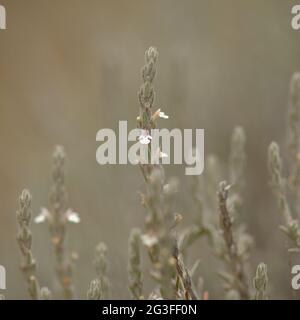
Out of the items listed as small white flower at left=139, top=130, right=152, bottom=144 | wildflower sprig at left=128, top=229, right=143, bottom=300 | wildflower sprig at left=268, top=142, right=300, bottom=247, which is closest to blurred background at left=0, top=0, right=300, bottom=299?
wildflower sprig at left=128, top=229, right=143, bottom=300

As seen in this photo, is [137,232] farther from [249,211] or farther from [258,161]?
[258,161]

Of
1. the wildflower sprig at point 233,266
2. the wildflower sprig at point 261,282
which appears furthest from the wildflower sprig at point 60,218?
the wildflower sprig at point 261,282

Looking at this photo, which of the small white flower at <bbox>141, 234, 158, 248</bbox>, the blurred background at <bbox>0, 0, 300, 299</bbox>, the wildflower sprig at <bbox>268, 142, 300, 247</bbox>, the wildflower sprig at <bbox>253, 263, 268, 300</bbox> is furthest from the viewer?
the blurred background at <bbox>0, 0, 300, 299</bbox>

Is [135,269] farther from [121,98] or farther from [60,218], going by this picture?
[121,98]

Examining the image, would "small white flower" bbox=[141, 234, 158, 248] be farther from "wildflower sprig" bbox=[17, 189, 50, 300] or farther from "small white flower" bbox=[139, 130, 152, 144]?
"wildflower sprig" bbox=[17, 189, 50, 300]

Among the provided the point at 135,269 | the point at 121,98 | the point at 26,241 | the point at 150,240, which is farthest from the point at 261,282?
the point at 121,98

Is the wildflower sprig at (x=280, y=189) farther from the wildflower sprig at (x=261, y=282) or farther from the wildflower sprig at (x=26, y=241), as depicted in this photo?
the wildflower sprig at (x=26, y=241)
